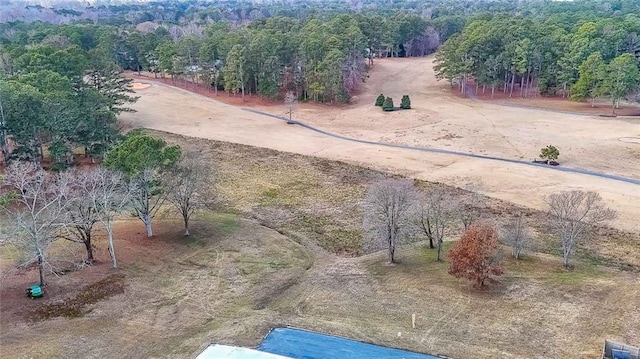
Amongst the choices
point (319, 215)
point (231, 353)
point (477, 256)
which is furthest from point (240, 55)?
point (231, 353)

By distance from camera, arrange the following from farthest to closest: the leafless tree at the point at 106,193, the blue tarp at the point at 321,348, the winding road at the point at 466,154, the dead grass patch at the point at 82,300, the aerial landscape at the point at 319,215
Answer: the winding road at the point at 466,154
the leafless tree at the point at 106,193
the dead grass patch at the point at 82,300
the aerial landscape at the point at 319,215
the blue tarp at the point at 321,348

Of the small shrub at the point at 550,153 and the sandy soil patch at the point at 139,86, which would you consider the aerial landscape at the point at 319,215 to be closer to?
the small shrub at the point at 550,153

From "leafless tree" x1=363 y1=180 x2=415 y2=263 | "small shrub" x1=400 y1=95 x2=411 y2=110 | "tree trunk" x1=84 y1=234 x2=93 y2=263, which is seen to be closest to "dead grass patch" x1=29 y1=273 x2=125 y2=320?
"tree trunk" x1=84 y1=234 x2=93 y2=263

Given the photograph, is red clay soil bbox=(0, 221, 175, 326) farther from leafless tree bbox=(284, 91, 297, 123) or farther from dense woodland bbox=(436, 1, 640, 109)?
dense woodland bbox=(436, 1, 640, 109)

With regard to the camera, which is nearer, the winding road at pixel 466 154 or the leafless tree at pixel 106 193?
the leafless tree at pixel 106 193

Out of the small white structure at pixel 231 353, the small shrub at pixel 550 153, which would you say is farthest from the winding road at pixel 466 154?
the small white structure at pixel 231 353

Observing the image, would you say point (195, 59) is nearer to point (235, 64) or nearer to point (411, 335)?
point (235, 64)
